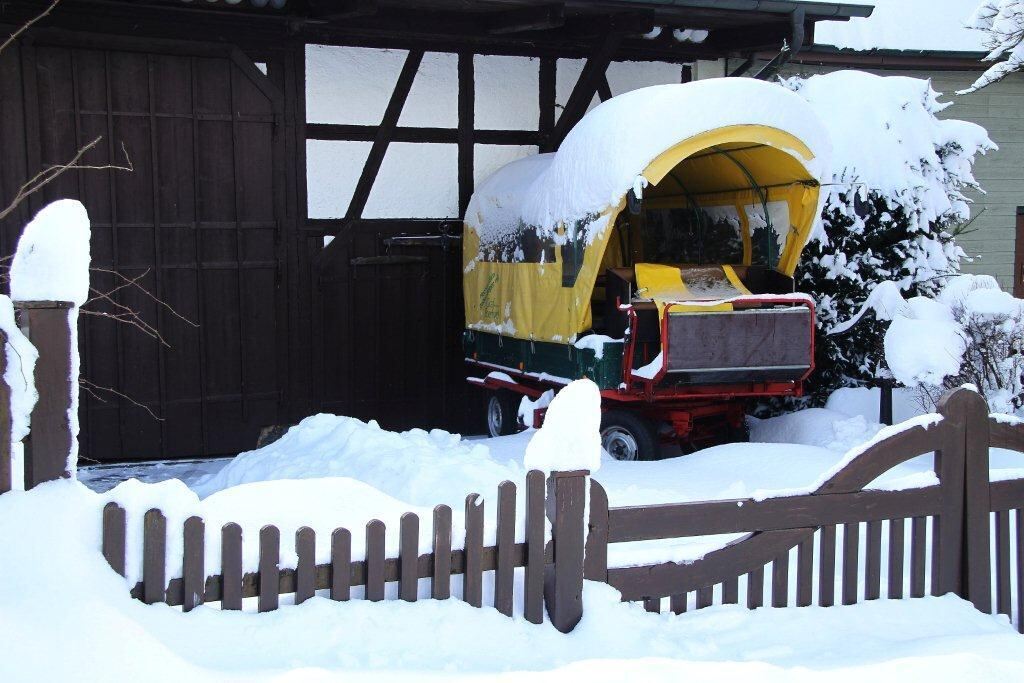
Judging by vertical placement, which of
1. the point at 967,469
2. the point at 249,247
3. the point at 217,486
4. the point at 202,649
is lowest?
the point at 217,486

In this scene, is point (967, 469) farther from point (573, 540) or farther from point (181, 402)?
point (181, 402)

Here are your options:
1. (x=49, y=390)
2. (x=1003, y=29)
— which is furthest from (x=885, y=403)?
(x=49, y=390)

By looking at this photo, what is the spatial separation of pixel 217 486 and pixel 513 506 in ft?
14.1

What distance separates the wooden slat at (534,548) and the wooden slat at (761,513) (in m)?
0.29

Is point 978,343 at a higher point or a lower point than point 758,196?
lower

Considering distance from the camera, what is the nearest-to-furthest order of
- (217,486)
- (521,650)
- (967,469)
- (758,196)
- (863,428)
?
(521,650), (967,469), (217,486), (863,428), (758,196)

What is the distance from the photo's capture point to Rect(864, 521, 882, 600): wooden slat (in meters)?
4.45

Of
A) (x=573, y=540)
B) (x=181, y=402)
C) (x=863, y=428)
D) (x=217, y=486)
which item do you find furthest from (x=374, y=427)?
(x=573, y=540)

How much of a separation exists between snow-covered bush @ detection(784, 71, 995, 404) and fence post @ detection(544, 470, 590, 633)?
5858 mm

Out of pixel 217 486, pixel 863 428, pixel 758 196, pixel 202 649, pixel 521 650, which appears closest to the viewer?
pixel 202 649

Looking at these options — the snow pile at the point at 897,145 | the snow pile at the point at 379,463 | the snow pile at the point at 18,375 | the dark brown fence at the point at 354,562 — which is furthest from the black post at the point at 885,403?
the snow pile at the point at 18,375

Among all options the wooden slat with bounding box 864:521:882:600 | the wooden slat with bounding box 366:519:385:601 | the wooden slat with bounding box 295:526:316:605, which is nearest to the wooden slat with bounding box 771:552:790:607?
the wooden slat with bounding box 864:521:882:600

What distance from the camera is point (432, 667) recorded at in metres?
3.51

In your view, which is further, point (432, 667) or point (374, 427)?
point (374, 427)
